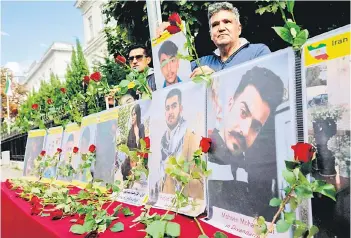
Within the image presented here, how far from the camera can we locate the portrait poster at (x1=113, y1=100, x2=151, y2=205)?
130 centimetres

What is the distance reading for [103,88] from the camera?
76.6 inches

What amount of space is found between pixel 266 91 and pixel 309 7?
4104 mm

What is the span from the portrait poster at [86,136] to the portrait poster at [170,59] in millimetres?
677

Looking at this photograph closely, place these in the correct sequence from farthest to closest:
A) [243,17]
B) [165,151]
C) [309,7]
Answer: [243,17] < [309,7] < [165,151]

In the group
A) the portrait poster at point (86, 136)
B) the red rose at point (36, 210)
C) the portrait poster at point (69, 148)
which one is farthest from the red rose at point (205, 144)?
the portrait poster at point (69, 148)

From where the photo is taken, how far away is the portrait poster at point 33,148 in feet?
9.02

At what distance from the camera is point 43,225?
106 centimetres

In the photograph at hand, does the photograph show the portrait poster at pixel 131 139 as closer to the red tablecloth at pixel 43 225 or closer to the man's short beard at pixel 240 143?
the red tablecloth at pixel 43 225

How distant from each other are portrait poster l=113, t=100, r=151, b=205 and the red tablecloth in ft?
0.21

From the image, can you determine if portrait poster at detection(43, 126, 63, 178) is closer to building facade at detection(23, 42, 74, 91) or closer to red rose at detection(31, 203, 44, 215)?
red rose at detection(31, 203, 44, 215)

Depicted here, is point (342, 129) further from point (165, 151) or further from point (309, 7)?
point (309, 7)

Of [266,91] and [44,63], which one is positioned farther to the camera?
[44,63]

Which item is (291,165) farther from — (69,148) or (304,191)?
(69,148)

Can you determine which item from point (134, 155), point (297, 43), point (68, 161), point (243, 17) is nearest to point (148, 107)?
point (134, 155)
